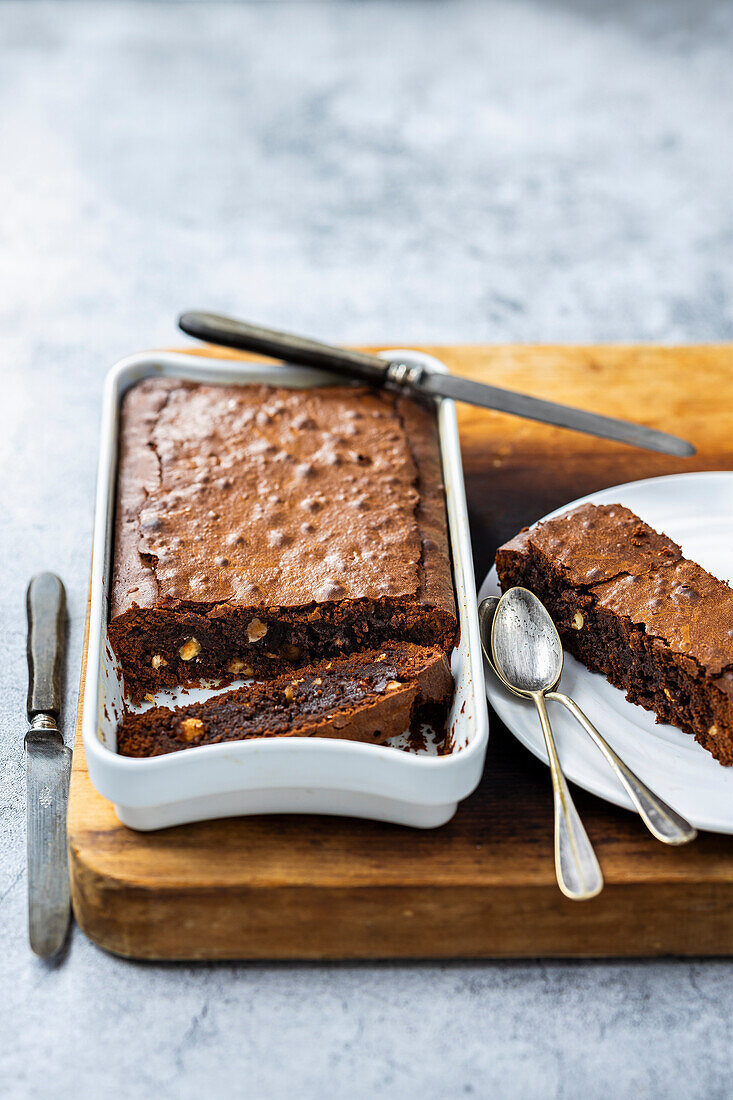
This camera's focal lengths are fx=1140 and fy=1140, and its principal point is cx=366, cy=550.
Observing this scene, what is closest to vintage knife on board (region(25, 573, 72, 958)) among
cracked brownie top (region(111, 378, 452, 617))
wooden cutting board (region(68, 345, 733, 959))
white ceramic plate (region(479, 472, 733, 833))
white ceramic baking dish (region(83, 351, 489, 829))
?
wooden cutting board (region(68, 345, 733, 959))

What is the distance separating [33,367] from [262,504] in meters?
2.07

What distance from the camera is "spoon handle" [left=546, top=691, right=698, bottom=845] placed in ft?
9.36

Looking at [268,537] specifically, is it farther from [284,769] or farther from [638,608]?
[638,608]

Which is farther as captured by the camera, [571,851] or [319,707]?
[319,707]

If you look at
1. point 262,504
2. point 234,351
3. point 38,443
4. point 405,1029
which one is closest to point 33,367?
point 38,443

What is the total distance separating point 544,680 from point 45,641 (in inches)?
63.5

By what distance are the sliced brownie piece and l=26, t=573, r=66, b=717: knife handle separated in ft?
1.50

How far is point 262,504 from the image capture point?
3596mm

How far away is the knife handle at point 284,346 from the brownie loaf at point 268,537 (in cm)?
17

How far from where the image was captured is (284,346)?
13.4 feet

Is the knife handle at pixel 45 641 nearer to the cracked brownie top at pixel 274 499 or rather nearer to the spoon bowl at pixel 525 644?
the cracked brownie top at pixel 274 499

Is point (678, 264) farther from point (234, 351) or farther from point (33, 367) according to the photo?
point (33, 367)

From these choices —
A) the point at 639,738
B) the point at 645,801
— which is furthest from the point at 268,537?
the point at 645,801

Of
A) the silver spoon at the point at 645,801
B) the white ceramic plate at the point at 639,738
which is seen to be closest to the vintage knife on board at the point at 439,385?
the white ceramic plate at the point at 639,738
